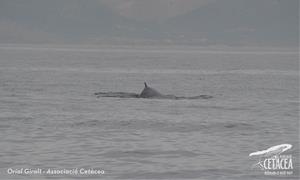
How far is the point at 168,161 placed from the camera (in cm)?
1839

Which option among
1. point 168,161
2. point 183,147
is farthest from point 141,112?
point 168,161

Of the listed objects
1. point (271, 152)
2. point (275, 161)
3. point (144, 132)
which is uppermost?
point (144, 132)

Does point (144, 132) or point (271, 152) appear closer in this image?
point (271, 152)

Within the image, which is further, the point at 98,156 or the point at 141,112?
the point at 141,112

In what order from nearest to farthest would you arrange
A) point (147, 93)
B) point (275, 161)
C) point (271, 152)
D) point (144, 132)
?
1. point (275, 161)
2. point (271, 152)
3. point (144, 132)
4. point (147, 93)

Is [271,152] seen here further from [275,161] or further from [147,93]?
[147,93]

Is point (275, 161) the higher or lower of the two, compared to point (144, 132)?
lower

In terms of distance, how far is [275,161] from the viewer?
18203 millimetres

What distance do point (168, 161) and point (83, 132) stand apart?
452cm

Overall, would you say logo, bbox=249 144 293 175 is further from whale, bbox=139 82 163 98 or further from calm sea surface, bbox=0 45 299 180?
whale, bbox=139 82 163 98

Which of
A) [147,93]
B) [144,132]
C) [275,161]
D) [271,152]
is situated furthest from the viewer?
[147,93]

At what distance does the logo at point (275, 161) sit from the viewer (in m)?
17.2

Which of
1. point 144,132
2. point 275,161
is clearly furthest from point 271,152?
point 144,132

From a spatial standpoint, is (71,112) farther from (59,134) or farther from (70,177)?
(70,177)
